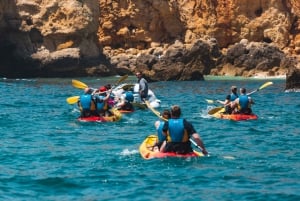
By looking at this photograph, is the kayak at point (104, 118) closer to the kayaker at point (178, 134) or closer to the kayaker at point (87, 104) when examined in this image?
the kayaker at point (87, 104)

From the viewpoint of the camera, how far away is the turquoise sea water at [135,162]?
42.1 ft

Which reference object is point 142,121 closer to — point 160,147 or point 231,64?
point 160,147

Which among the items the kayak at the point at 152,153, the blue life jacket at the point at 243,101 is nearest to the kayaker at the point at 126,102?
the blue life jacket at the point at 243,101

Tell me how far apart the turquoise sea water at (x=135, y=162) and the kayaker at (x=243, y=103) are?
702 millimetres

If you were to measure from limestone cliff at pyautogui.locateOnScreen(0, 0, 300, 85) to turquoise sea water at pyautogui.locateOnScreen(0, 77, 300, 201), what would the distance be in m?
34.0

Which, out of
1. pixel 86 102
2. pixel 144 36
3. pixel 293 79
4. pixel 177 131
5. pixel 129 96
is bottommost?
pixel 293 79

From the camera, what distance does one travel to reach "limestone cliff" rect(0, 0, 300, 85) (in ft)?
211

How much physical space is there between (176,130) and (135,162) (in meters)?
1.24

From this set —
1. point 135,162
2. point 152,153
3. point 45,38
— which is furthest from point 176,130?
point 45,38

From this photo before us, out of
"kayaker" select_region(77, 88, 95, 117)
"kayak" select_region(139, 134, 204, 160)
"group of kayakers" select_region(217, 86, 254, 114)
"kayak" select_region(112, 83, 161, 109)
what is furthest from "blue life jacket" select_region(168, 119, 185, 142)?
"kayak" select_region(112, 83, 161, 109)

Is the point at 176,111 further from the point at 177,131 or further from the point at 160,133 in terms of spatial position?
the point at 160,133

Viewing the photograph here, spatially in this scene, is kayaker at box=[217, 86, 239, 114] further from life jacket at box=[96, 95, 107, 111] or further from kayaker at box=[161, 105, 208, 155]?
kayaker at box=[161, 105, 208, 155]

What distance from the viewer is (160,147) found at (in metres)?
16.1

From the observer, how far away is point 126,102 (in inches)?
1164
